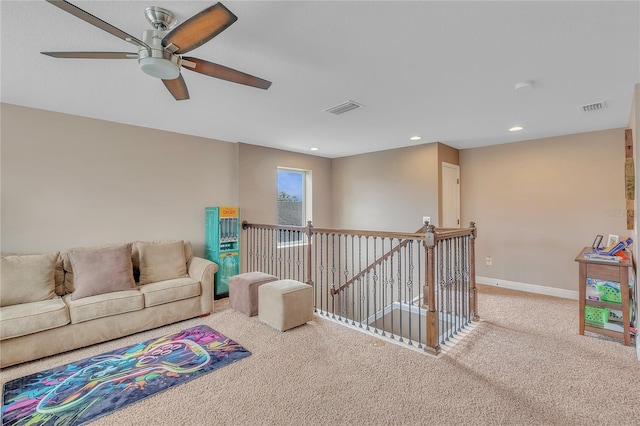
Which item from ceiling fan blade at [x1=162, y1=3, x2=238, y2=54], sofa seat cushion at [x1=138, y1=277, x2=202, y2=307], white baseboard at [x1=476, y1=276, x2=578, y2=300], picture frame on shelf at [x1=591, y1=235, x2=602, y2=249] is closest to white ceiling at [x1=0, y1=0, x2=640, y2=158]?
ceiling fan blade at [x1=162, y1=3, x2=238, y2=54]

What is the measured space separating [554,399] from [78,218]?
4.86m

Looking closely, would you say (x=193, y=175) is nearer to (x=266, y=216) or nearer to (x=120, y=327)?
(x=266, y=216)

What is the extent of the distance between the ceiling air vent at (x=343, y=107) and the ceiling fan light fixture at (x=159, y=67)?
1730mm

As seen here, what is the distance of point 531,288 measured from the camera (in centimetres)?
473

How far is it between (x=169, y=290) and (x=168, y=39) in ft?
8.62

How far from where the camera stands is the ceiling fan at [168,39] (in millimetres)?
1432

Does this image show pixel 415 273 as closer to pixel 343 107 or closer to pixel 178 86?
pixel 343 107

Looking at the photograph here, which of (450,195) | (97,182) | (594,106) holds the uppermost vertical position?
(594,106)

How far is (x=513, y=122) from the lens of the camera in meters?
3.77

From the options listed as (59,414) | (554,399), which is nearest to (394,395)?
(554,399)

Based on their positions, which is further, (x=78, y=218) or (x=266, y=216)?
(x=266, y=216)

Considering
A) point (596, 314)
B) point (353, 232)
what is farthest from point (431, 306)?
point (596, 314)

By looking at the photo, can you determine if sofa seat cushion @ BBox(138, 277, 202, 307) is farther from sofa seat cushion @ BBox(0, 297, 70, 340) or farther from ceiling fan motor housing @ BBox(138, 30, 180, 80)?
ceiling fan motor housing @ BBox(138, 30, 180, 80)

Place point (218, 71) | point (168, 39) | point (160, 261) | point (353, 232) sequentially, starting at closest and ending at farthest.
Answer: point (168, 39) < point (218, 71) < point (353, 232) < point (160, 261)
